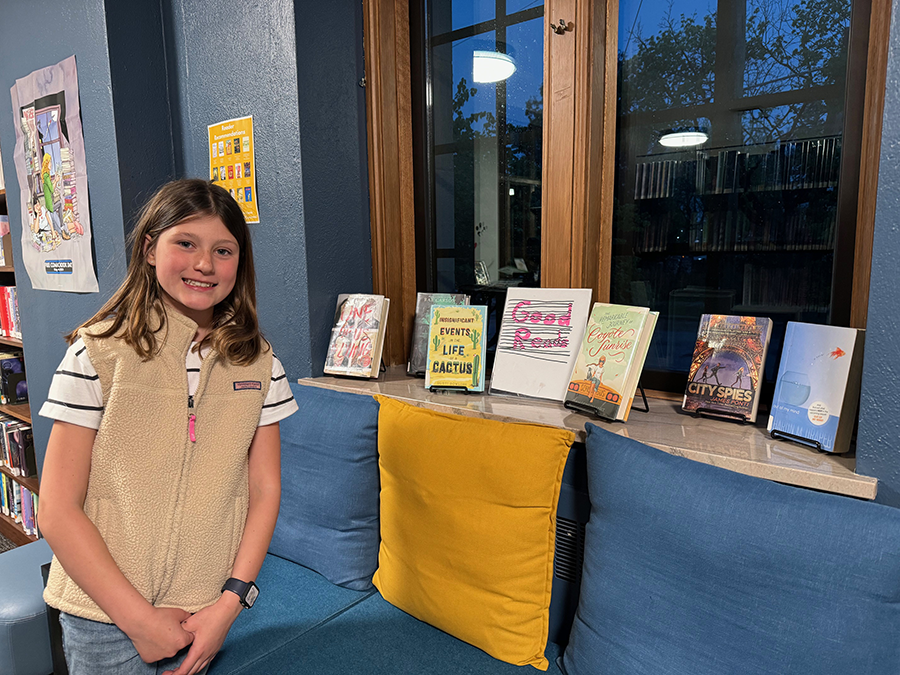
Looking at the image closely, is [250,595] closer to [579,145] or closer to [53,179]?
[579,145]

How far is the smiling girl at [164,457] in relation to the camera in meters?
0.95

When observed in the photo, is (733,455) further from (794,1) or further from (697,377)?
(794,1)

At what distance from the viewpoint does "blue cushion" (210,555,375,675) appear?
4.35 ft

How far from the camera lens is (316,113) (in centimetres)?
191

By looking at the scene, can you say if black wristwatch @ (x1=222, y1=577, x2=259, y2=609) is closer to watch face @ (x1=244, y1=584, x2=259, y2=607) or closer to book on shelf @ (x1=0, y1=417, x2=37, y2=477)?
watch face @ (x1=244, y1=584, x2=259, y2=607)

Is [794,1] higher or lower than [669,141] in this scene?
A: higher

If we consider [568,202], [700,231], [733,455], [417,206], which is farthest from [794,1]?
[417,206]

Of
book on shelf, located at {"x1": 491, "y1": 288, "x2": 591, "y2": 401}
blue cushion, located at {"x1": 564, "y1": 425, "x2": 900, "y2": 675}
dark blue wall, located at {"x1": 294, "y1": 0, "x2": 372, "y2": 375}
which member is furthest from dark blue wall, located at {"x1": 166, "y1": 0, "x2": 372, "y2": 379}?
blue cushion, located at {"x1": 564, "y1": 425, "x2": 900, "y2": 675}

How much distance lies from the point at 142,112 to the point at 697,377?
7.11ft

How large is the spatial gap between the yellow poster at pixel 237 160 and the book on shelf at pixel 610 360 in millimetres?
1257

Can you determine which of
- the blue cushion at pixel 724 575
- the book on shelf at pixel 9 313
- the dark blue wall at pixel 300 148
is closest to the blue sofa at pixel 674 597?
the blue cushion at pixel 724 575

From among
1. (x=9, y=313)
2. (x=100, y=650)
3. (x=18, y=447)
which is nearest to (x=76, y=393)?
(x=100, y=650)

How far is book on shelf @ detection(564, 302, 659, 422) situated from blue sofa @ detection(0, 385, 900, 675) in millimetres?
138

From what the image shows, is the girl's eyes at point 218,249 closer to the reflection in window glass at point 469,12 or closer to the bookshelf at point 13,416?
the reflection in window glass at point 469,12
